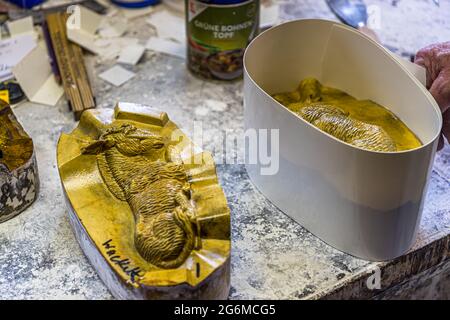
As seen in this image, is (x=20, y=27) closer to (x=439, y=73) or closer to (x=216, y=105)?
(x=216, y=105)

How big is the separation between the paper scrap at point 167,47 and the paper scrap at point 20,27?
0.91 feet

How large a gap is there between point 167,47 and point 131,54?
89 mm

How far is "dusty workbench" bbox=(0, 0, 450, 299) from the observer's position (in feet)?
3.07

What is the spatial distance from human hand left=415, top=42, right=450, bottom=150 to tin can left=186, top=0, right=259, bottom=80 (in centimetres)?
36

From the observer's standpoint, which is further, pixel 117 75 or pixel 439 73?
pixel 117 75

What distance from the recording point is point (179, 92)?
4.37ft

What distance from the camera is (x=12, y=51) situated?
1391 millimetres

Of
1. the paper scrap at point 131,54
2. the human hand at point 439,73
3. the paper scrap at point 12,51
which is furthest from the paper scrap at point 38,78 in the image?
the human hand at point 439,73

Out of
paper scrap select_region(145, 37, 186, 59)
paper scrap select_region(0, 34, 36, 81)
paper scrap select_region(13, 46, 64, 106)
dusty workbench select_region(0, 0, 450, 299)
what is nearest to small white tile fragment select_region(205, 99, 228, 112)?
dusty workbench select_region(0, 0, 450, 299)

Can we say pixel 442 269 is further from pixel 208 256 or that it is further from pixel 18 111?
pixel 18 111

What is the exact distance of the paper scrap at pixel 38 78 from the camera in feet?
4.28

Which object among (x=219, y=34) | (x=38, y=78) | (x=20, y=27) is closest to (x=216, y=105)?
(x=219, y=34)
